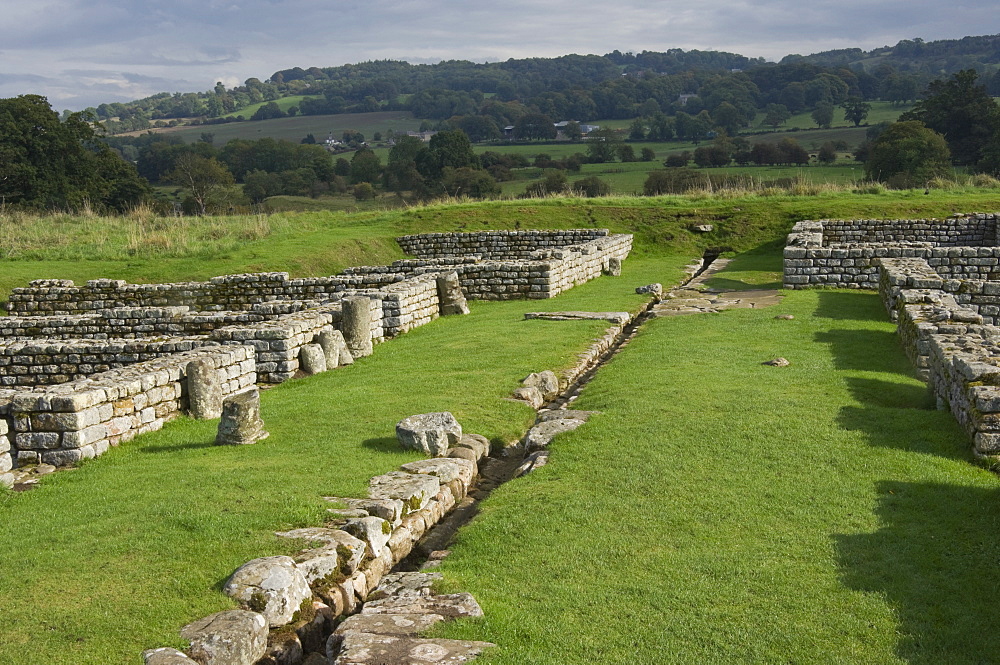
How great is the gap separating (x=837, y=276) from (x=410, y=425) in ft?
52.1

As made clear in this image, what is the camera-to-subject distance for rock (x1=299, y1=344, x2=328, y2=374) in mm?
14258

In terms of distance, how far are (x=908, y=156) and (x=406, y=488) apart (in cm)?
4769

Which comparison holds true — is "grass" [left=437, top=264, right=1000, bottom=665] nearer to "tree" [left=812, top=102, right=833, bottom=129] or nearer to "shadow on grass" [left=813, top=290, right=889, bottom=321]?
"shadow on grass" [left=813, top=290, right=889, bottom=321]

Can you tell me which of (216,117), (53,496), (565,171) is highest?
(216,117)

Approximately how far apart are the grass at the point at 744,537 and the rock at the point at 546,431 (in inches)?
7.9

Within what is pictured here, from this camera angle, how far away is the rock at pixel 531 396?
11688 millimetres

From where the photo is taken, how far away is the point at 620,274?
26.5m

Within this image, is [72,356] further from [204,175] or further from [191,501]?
[204,175]

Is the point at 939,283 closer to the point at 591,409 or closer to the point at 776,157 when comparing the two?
the point at 591,409

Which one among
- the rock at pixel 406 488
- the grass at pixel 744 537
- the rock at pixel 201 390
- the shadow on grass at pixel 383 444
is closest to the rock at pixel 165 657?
the grass at pixel 744 537

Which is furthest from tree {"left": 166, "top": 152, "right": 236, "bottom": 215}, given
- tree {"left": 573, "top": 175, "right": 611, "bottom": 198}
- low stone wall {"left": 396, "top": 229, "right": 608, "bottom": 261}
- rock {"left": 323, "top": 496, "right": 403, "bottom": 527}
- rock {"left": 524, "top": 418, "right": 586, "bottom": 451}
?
rock {"left": 323, "top": 496, "right": 403, "bottom": 527}

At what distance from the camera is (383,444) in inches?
376

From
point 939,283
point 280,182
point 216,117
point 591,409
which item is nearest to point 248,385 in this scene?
point 591,409

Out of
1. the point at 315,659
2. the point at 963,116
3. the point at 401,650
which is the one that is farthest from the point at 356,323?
the point at 963,116
